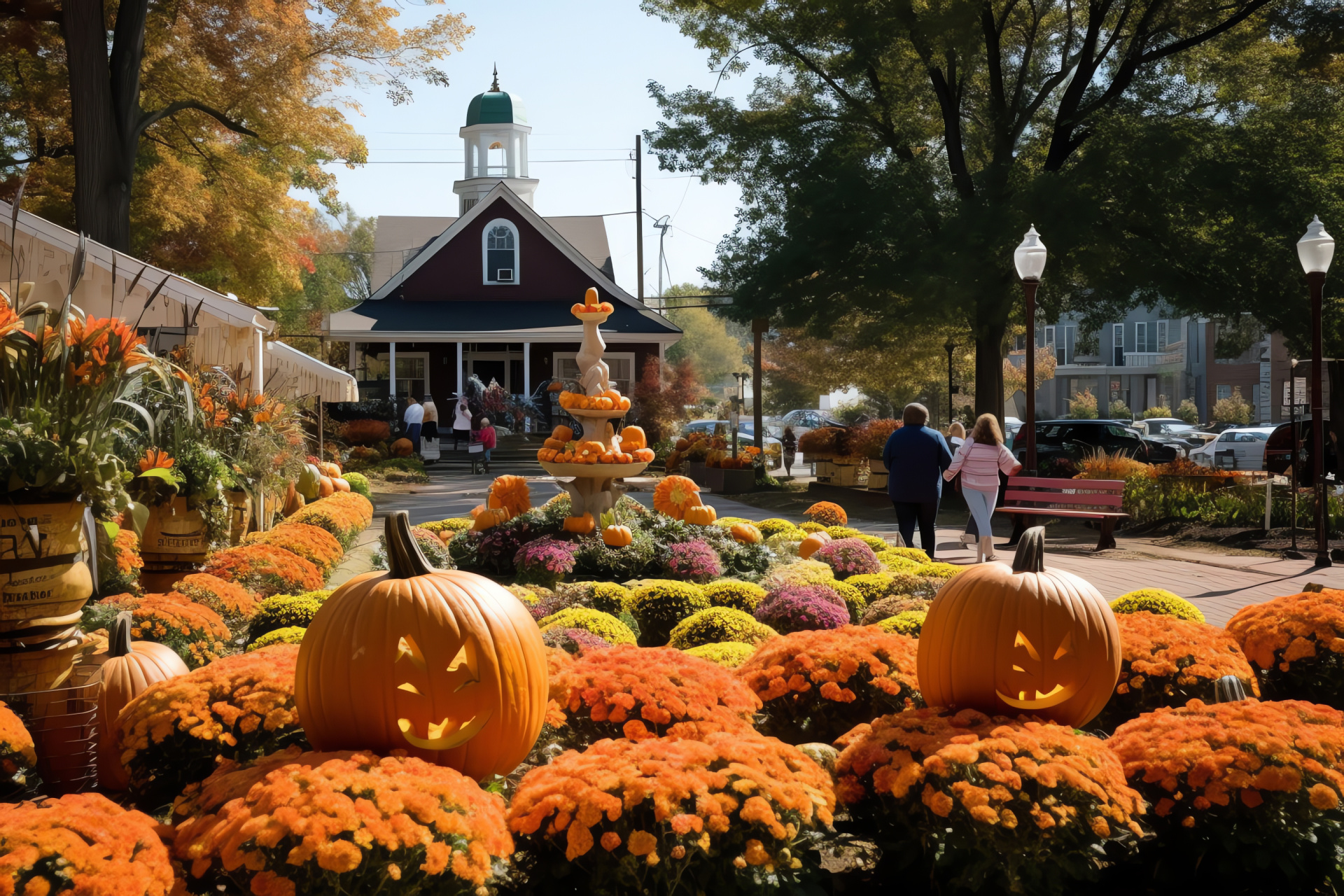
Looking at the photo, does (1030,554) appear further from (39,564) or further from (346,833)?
(39,564)

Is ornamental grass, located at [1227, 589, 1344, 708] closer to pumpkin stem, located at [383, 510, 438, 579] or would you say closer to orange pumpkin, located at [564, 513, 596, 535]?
pumpkin stem, located at [383, 510, 438, 579]

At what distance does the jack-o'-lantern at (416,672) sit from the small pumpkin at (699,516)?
7.23 metres

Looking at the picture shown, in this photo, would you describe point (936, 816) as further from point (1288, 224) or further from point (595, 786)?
point (1288, 224)

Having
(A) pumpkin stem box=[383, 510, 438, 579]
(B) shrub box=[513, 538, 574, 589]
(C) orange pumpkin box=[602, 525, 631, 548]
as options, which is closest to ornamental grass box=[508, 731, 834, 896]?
(A) pumpkin stem box=[383, 510, 438, 579]

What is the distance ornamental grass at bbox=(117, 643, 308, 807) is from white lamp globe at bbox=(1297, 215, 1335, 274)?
1168 centimetres

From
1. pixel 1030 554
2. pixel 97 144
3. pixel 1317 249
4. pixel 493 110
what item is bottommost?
pixel 1030 554

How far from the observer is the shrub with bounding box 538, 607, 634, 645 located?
563 centimetres

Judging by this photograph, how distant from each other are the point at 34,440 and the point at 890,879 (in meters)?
3.08

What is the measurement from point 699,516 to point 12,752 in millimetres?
7755

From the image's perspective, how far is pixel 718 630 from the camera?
570 centimetres

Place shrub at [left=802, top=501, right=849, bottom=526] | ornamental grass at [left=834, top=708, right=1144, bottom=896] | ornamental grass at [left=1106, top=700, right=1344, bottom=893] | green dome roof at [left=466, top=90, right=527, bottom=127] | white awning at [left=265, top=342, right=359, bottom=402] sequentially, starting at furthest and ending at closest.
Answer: green dome roof at [left=466, top=90, right=527, bottom=127]
white awning at [left=265, top=342, right=359, bottom=402]
shrub at [left=802, top=501, right=849, bottom=526]
ornamental grass at [left=1106, top=700, right=1344, bottom=893]
ornamental grass at [left=834, top=708, right=1144, bottom=896]

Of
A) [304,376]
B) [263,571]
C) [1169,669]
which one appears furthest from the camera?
[304,376]

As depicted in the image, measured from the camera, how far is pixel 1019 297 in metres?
18.6

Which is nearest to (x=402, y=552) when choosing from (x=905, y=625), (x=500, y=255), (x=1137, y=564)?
(x=905, y=625)
